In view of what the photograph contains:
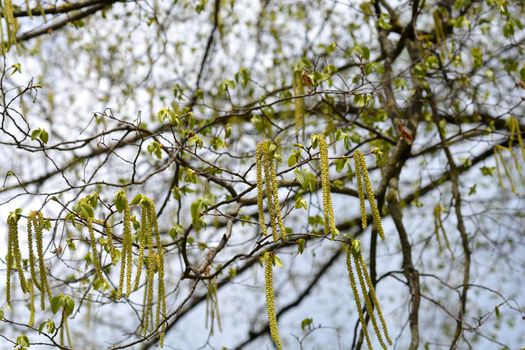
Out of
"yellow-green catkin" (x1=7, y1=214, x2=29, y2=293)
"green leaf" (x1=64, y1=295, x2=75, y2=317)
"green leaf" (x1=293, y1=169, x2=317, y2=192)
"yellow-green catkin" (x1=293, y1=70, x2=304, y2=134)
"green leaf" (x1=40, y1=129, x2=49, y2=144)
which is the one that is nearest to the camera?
"yellow-green catkin" (x1=7, y1=214, x2=29, y2=293)

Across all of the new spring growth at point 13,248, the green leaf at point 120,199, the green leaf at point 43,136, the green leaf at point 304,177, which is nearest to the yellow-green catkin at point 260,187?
the green leaf at point 304,177


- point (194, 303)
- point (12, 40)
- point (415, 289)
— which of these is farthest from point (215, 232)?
point (12, 40)

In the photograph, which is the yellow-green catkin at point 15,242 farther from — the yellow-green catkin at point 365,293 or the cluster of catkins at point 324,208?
the yellow-green catkin at point 365,293

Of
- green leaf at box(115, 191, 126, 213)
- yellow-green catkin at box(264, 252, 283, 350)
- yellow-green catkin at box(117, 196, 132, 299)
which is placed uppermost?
green leaf at box(115, 191, 126, 213)

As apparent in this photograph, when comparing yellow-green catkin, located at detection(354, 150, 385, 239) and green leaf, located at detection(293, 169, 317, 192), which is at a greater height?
green leaf, located at detection(293, 169, 317, 192)

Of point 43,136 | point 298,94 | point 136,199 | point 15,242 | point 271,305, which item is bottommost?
point 271,305

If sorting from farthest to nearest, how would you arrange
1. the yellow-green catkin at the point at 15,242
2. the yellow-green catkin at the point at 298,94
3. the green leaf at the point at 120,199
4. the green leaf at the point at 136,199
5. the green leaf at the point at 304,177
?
the yellow-green catkin at the point at 298,94 < the green leaf at the point at 304,177 < the green leaf at the point at 120,199 < the green leaf at the point at 136,199 < the yellow-green catkin at the point at 15,242

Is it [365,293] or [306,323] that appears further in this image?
[306,323]

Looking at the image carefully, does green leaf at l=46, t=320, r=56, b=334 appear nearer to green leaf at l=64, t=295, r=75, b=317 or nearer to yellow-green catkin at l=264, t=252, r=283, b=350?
green leaf at l=64, t=295, r=75, b=317

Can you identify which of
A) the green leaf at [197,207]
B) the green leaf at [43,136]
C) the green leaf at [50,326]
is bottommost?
the green leaf at [50,326]

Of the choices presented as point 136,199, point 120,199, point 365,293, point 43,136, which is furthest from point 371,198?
point 43,136

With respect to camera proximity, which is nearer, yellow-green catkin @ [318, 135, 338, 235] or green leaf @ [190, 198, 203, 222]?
yellow-green catkin @ [318, 135, 338, 235]

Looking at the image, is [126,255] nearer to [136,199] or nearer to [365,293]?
[136,199]

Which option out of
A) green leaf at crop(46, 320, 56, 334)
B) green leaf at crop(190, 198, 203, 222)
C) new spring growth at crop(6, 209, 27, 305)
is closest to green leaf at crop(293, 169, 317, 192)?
green leaf at crop(190, 198, 203, 222)
